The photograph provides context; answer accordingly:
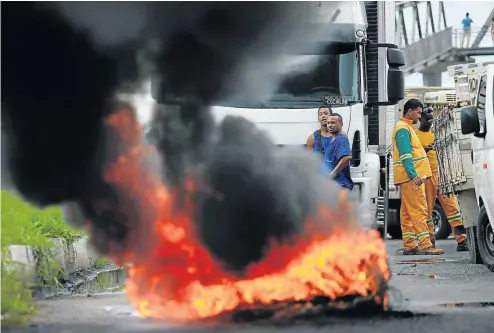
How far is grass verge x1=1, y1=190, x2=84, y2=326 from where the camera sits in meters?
6.66

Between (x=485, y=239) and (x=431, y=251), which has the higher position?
(x=485, y=239)

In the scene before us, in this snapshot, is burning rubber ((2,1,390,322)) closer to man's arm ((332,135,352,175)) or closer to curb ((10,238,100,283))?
curb ((10,238,100,283))

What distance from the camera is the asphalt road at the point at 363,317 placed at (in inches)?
238

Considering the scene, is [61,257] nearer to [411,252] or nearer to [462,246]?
[411,252]

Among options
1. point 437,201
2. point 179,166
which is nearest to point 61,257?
point 179,166

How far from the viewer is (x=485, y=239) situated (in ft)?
35.2

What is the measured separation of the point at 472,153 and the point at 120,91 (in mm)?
4048

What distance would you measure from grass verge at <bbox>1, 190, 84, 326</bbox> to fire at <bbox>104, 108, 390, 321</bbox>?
0.78 metres

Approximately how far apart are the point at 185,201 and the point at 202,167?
337mm

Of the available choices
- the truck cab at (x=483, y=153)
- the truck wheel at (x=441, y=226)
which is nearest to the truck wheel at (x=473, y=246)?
the truck cab at (x=483, y=153)

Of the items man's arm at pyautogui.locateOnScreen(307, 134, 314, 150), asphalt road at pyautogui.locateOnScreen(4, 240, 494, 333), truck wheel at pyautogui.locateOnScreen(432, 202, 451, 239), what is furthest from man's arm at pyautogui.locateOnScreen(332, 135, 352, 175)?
truck wheel at pyautogui.locateOnScreen(432, 202, 451, 239)

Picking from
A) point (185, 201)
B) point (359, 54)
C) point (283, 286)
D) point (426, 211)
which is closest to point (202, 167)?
point (185, 201)

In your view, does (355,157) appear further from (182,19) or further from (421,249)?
(182,19)

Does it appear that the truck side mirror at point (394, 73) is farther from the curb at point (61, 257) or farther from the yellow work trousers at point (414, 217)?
the curb at point (61, 257)
